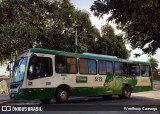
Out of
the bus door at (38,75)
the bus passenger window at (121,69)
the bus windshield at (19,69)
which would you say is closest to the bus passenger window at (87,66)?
the bus passenger window at (121,69)

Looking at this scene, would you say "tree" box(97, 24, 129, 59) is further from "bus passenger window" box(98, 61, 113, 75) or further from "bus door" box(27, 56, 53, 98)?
"bus door" box(27, 56, 53, 98)

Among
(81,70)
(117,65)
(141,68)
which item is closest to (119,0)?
(81,70)

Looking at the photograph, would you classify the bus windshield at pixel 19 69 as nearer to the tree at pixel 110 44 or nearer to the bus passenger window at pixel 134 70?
the bus passenger window at pixel 134 70

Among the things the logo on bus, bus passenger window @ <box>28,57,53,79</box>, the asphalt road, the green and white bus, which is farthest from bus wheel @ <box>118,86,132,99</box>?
bus passenger window @ <box>28,57,53,79</box>

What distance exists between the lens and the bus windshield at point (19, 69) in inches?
710

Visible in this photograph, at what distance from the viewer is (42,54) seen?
18359 mm

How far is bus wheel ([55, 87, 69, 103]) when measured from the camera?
61.9 ft

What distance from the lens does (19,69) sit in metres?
18.5

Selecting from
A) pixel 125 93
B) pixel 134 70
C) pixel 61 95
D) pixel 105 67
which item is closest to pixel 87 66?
pixel 105 67

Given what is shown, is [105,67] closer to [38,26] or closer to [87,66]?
[87,66]

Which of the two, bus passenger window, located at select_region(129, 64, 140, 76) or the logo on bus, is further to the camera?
bus passenger window, located at select_region(129, 64, 140, 76)

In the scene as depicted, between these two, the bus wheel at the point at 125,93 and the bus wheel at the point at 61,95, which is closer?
the bus wheel at the point at 61,95

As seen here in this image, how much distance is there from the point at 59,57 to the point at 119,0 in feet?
30.1

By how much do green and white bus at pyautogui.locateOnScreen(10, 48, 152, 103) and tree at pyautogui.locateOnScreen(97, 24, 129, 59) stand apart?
11.1 meters
